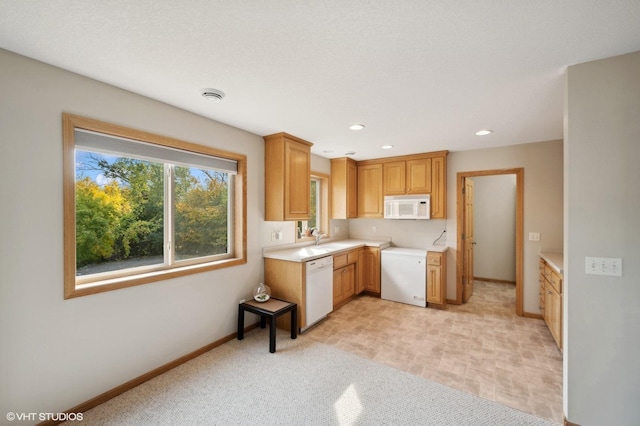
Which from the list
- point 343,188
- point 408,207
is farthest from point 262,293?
point 408,207

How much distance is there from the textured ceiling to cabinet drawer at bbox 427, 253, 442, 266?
2151 millimetres

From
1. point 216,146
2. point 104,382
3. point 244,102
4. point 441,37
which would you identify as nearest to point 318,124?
point 244,102

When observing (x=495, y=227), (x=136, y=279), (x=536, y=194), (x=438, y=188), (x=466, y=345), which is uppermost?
(x=438, y=188)

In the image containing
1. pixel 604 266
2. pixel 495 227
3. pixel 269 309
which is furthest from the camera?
pixel 495 227

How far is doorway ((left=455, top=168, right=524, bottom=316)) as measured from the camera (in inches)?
149

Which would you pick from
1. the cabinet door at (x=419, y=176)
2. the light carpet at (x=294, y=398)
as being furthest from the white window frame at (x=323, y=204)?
the light carpet at (x=294, y=398)

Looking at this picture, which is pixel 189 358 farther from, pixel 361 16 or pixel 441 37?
pixel 441 37

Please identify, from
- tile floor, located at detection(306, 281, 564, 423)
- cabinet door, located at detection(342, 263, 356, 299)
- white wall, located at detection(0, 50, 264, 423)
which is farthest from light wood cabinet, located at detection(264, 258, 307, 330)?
white wall, located at detection(0, 50, 264, 423)

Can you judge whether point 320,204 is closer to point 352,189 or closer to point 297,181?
point 352,189

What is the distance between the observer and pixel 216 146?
2.88 metres

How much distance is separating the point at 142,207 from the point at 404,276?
11.8ft

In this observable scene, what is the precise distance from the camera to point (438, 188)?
167 inches

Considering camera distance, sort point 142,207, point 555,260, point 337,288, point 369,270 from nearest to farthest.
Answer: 1. point 142,207
2. point 555,260
3. point 337,288
4. point 369,270

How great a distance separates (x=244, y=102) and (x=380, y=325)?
3.01 meters
